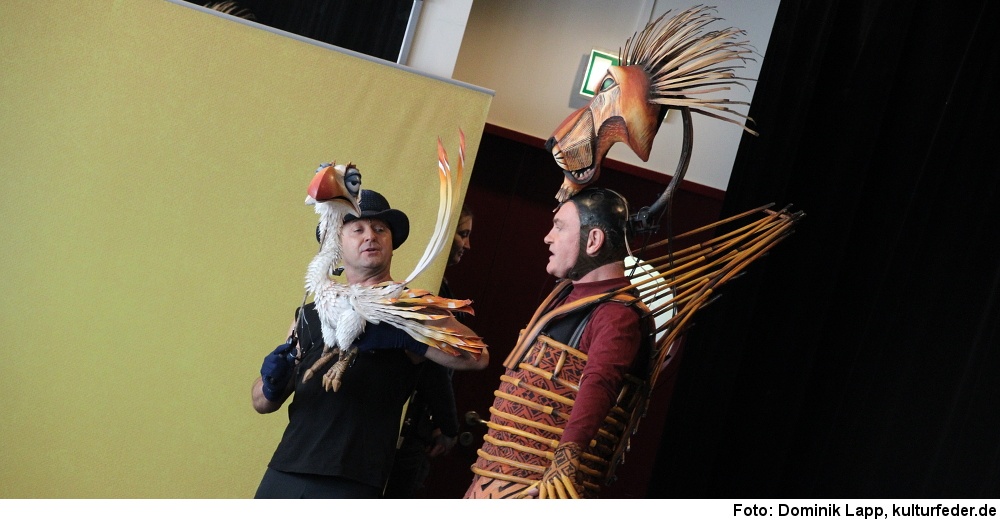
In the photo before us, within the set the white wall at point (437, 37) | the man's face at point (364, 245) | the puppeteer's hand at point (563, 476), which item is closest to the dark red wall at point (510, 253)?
the white wall at point (437, 37)

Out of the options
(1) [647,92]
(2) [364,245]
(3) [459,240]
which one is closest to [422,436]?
(3) [459,240]

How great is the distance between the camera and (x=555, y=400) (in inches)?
84.3

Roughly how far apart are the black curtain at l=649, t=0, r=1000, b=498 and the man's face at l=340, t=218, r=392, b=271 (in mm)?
1255

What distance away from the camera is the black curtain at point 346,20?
12.5 feet

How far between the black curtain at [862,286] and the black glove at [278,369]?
140 cm

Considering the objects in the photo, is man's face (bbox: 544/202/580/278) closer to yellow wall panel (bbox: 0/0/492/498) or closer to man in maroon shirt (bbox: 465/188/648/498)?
man in maroon shirt (bbox: 465/188/648/498)

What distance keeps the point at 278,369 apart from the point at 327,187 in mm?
433

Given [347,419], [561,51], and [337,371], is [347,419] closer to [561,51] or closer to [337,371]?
[337,371]

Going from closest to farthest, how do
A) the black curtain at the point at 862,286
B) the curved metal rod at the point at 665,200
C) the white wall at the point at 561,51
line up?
1. the curved metal rod at the point at 665,200
2. the black curtain at the point at 862,286
3. the white wall at the point at 561,51

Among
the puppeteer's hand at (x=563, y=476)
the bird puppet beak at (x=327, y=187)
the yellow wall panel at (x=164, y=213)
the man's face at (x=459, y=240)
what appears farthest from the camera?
the man's face at (x=459, y=240)

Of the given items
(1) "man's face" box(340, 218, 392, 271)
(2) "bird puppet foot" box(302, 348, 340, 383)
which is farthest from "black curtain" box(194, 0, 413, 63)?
(2) "bird puppet foot" box(302, 348, 340, 383)

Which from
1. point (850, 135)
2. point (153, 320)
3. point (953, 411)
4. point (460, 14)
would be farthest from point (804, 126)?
point (153, 320)

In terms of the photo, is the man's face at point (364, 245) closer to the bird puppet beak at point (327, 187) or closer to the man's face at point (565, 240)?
the bird puppet beak at point (327, 187)

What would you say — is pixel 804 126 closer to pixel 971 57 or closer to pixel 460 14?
pixel 971 57
